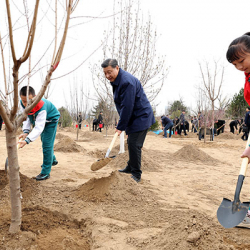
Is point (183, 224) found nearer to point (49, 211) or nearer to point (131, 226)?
point (131, 226)

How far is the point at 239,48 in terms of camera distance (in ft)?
5.97

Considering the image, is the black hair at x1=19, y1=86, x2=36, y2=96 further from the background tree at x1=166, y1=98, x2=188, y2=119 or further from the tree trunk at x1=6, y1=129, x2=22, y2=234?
the background tree at x1=166, y1=98, x2=188, y2=119

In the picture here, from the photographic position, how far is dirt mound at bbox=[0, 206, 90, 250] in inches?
70.1

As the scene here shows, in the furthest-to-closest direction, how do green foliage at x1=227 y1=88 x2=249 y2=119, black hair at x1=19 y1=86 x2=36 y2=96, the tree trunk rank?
green foliage at x1=227 y1=88 x2=249 y2=119 → black hair at x1=19 y1=86 x2=36 y2=96 → the tree trunk

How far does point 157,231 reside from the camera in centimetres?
204

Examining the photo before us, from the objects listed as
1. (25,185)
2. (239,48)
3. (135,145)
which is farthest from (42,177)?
(239,48)

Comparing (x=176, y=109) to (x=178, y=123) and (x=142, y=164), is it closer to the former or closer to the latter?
(x=178, y=123)

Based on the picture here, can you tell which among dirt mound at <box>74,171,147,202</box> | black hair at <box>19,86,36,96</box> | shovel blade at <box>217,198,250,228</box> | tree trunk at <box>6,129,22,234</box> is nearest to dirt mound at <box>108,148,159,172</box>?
dirt mound at <box>74,171,147,202</box>

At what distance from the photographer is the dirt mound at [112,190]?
2.72 metres

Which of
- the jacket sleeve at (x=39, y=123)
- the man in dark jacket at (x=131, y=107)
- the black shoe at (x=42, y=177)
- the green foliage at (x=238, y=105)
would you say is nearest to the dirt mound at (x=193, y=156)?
the man in dark jacket at (x=131, y=107)

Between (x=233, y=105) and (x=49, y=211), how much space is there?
27.6 meters

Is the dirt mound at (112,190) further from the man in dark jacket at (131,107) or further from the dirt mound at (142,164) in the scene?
the dirt mound at (142,164)

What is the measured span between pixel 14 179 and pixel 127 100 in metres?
1.92

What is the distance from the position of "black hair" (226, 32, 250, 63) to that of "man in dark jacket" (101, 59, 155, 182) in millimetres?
1604
